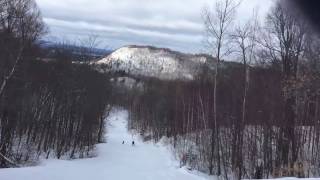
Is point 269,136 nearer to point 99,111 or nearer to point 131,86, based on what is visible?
point 99,111

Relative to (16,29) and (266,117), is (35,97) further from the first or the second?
(266,117)

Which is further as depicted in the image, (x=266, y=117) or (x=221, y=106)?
(x=221, y=106)

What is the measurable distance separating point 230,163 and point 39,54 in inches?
882

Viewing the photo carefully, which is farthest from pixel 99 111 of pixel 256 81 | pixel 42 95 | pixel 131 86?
pixel 131 86

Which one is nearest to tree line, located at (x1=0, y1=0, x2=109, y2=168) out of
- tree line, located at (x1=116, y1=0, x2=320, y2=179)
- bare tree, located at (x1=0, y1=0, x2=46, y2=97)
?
bare tree, located at (x1=0, y1=0, x2=46, y2=97)

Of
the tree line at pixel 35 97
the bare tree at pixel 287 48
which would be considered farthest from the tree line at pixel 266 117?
the tree line at pixel 35 97

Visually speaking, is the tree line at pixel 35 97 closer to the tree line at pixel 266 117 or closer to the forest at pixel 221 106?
the forest at pixel 221 106

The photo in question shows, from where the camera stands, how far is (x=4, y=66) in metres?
38.5

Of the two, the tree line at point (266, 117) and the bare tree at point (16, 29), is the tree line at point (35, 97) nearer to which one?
the bare tree at point (16, 29)

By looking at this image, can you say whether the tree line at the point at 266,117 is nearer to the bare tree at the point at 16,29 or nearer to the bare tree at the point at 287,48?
the bare tree at the point at 287,48

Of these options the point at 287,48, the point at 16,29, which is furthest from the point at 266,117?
the point at 16,29

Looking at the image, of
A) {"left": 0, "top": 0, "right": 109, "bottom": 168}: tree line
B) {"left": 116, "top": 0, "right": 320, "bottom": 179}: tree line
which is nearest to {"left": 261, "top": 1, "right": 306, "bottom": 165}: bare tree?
{"left": 116, "top": 0, "right": 320, "bottom": 179}: tree line

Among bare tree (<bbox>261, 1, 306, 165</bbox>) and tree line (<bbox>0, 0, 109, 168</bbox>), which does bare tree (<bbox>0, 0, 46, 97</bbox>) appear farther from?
bare tree (<bbox>261, 1, 306, 165</bbox>)

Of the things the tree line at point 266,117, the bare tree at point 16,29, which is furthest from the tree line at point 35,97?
the tree line at point 266,117
